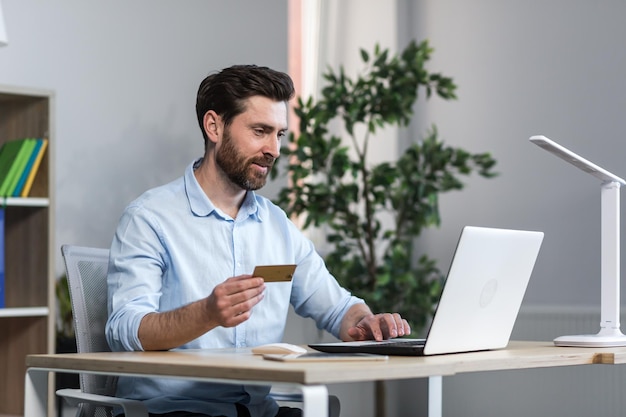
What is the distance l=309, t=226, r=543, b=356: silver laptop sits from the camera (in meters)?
1.77

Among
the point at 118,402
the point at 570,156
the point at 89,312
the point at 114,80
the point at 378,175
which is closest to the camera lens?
the point at 118,402

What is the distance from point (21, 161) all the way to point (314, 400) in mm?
2170

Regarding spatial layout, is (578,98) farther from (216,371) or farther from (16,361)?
(216,371)

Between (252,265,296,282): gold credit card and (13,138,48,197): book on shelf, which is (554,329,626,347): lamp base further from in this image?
(13,138,48,197): book on shelf

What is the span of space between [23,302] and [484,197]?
2.51 metres

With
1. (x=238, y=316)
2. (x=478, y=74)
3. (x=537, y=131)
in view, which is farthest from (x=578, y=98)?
(x=238, y=316)

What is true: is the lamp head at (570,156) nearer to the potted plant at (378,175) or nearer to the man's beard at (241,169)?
the man's beard at (241,169)

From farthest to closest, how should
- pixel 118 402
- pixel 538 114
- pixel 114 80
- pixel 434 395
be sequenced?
pixel 538 114 < pixel 114 80 < pixel 434 395 < pixel 118 402

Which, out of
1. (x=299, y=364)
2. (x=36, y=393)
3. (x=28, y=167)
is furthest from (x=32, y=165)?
(x=299, y=364)

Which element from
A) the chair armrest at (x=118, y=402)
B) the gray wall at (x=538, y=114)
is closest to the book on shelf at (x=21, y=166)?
the chair armrest at (x=118, y=402)

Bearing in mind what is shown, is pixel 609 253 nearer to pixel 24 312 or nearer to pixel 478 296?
pixel 478 296

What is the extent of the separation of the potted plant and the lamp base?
2.05 metres

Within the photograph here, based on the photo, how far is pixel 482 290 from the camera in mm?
1885

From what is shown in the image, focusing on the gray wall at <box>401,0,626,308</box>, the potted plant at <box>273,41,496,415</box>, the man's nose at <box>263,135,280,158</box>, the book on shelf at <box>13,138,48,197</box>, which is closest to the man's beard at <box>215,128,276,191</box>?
the man's nose at <box>263,135,280,158</box>
